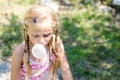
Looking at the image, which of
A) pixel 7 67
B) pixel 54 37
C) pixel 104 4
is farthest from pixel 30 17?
pixel 104 4

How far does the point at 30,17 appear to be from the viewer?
2.49 metres

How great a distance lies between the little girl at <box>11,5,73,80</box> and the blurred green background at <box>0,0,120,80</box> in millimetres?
1259

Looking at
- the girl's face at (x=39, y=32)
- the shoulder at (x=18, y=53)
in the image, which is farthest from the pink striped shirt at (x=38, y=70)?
the girl's face at (x=39, y=32)

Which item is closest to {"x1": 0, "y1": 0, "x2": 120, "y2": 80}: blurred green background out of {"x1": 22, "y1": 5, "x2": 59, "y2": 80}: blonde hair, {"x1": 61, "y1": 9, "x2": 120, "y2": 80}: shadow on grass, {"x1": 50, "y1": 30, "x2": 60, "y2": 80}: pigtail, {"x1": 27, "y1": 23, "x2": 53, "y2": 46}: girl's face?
{"x1": 61, "y1": 9, "x2": 120, "y2": 80}: shadow on grass

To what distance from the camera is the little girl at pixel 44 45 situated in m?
2.48

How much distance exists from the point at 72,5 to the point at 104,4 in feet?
1.62

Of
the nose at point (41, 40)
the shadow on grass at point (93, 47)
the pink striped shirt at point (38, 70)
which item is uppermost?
the nose at point (41, 40)

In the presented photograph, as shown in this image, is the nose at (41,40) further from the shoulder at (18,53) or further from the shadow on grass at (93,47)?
the shadow on grass at (93,47)

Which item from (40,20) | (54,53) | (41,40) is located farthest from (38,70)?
(40,20)

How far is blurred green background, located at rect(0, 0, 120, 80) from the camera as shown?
4180 millimetres

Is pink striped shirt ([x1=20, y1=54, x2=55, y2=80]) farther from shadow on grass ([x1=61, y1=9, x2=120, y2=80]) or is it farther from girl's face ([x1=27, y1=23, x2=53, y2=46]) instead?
shadow on grass ([x1=61, y1=9, x2=120, y2=80])

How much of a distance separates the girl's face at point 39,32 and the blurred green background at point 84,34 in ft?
5.29

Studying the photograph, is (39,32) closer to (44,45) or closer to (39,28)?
(39,28)

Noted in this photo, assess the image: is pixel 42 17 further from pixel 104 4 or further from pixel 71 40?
pixel 104 4
